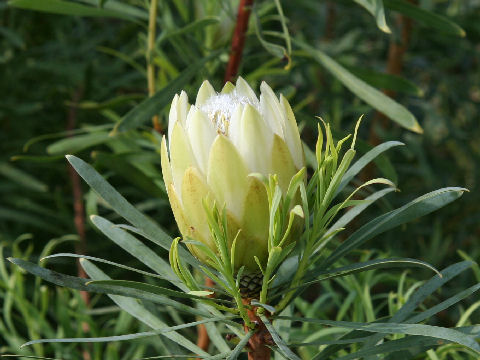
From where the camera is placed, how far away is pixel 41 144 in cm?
111

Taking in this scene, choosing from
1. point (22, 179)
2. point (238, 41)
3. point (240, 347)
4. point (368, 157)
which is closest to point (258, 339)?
point (240, 347)

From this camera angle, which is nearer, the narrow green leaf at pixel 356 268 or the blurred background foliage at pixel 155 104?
the narrow green leaf at pixel 356 268

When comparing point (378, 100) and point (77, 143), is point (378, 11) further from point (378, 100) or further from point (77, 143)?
point (77, 143)

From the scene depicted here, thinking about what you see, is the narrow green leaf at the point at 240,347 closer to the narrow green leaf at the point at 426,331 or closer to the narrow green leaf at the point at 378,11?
the narrow green leaf at the point at 426,331

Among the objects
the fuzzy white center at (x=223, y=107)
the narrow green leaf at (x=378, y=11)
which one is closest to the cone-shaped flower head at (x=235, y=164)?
the fuzzy white center at (x=223, y=107)

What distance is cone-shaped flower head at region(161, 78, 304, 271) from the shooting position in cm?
40

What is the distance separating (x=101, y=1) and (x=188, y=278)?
384mm

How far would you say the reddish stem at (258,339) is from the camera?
1.47ft

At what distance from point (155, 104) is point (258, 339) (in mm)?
306

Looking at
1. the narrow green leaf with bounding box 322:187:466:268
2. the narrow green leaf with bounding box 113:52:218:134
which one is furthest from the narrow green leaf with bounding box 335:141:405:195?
the narrow green leaf with bounding box 113:52:218:134

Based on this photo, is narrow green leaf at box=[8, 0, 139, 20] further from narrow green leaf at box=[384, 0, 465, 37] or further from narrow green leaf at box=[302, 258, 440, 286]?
narrow green leaf at box=[302, 258, 440, 286]

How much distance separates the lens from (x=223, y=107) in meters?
0.44

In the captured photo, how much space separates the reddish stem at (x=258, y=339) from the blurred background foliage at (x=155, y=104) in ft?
0.62

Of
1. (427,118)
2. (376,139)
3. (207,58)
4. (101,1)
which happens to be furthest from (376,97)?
(427,118)
